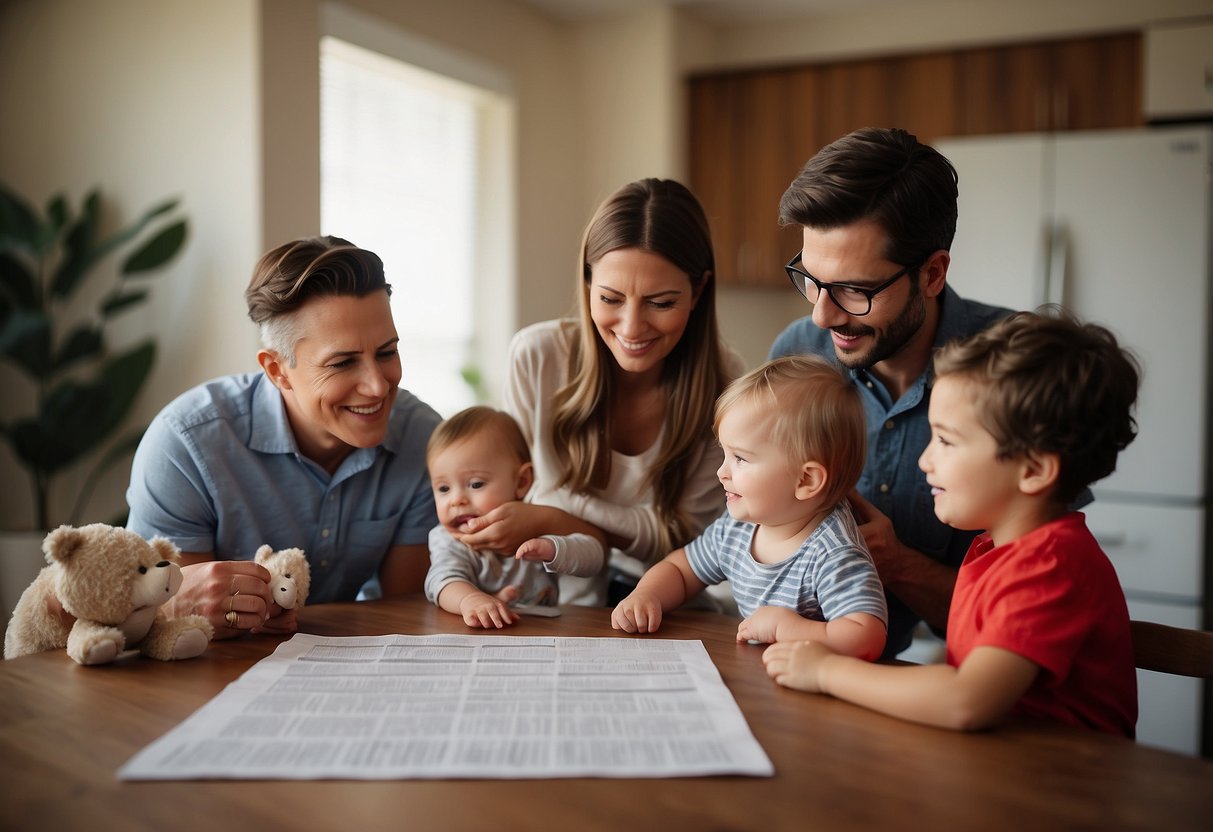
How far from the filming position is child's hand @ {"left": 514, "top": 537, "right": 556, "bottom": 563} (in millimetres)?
1559

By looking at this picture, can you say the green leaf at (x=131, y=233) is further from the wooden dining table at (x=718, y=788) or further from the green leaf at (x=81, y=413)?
the wooden dining table at (x=718, y=788)

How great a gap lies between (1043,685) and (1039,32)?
389 centimetres

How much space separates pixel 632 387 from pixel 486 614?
743 mm

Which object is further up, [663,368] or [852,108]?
[852,108]

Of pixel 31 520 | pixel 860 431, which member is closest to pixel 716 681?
pixel 860 431

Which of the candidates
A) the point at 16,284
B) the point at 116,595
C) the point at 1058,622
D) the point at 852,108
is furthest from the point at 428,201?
the point at 1058,622

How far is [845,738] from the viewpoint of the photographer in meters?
0.96

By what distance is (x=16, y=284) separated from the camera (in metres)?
3.27

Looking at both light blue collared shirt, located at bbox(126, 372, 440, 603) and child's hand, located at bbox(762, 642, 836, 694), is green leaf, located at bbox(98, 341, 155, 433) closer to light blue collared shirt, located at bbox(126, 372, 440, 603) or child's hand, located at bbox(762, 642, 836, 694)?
light blue collared shirt, located at bbox(126, 372, 440, 603)

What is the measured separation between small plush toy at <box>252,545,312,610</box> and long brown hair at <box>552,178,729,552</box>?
65 cm

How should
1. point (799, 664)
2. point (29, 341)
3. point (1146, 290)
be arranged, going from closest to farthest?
point (799, 664), point (29, 341), point (1146, 290)

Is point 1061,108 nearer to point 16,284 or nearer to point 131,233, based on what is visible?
point 131,233

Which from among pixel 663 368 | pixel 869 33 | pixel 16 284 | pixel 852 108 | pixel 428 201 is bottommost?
pixel 663 368

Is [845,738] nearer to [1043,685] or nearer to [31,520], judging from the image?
[1043,685]
